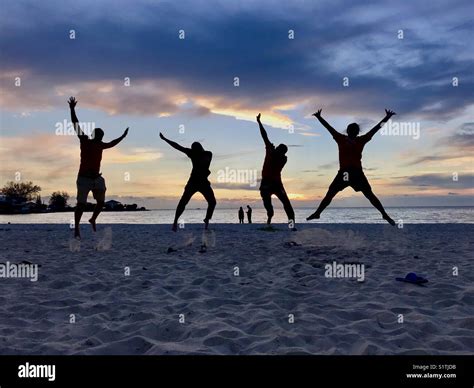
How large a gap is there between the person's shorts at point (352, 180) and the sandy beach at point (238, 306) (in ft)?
6.27

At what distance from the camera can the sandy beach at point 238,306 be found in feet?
11.6

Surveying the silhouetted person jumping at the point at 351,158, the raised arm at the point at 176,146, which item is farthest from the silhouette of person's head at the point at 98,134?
the silhouetted person jumping at the point at 351,158

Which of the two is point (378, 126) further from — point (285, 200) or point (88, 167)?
point (88, 167)

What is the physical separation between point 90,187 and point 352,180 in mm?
6028

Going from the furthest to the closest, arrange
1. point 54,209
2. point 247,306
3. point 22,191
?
point 54,209 → point 22,191 → point 247,306

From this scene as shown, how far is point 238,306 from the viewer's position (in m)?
4.66

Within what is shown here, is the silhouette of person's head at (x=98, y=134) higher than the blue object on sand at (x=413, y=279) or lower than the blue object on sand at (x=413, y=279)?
higher

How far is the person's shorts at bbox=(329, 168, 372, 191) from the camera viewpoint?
30.6ft

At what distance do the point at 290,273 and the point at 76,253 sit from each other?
4.79m

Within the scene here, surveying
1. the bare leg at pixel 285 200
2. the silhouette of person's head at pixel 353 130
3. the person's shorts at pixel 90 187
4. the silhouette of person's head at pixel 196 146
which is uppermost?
the silhouette of person's head at pixel 353 130

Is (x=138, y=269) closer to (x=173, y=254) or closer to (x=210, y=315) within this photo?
(x=173, y=254)

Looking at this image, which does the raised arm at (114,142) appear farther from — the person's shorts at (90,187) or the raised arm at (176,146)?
the raised arm at (176,146)

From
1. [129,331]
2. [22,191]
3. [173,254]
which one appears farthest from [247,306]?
[22,191]
